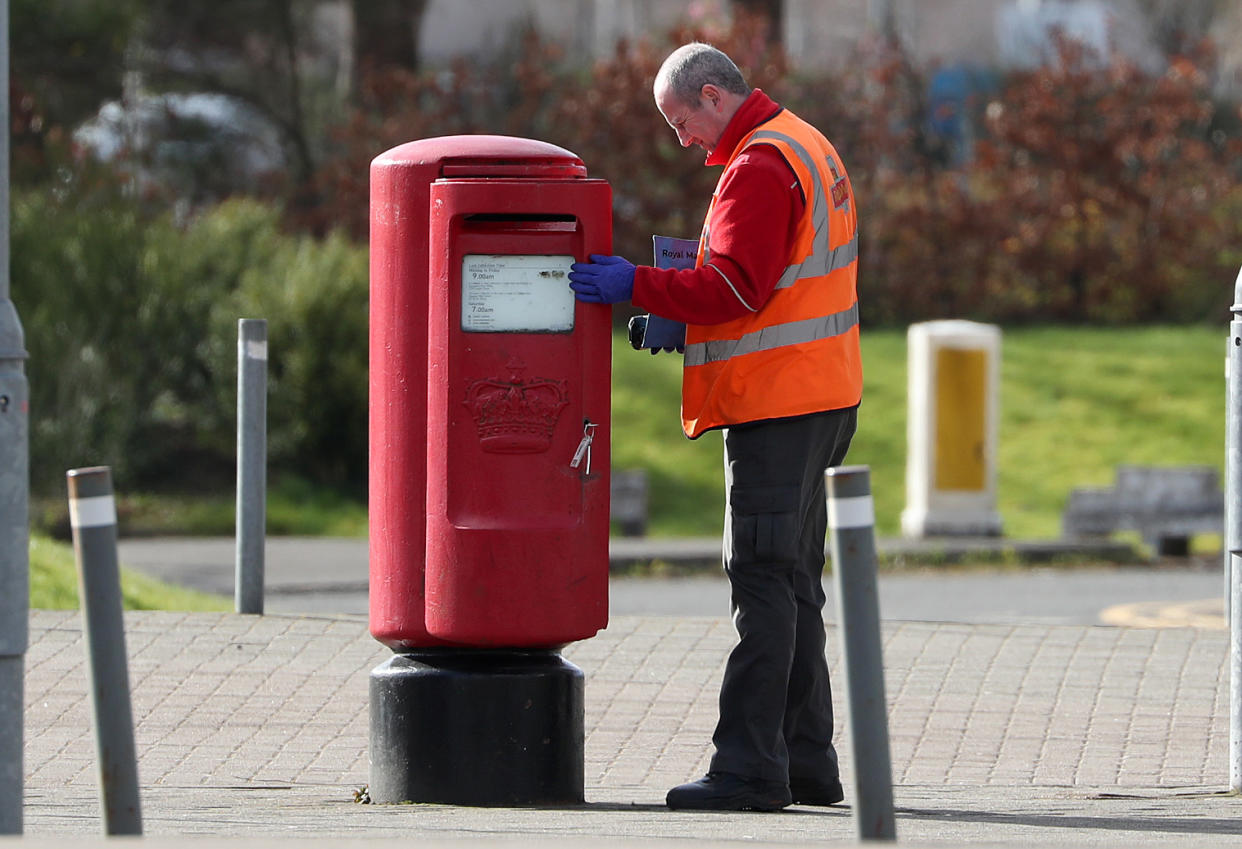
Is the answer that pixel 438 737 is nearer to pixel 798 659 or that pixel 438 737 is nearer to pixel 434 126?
pixel 798 659

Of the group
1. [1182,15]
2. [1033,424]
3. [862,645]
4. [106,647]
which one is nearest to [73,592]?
[106,647]

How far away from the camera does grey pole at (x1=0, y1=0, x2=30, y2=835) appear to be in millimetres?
4281

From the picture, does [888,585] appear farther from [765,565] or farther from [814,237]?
[814,237]

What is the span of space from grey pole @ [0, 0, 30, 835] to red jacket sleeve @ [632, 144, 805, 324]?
1415 millimetres

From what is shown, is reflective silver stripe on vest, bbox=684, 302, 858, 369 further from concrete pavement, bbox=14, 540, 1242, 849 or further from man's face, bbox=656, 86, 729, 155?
concrete pavement, bbox=14, 540, 1242, 849

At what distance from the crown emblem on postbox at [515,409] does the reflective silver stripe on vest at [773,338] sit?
35 centimetres

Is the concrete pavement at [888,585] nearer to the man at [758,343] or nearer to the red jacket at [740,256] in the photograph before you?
the man at [758,343]

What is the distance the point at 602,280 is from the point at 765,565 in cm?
79

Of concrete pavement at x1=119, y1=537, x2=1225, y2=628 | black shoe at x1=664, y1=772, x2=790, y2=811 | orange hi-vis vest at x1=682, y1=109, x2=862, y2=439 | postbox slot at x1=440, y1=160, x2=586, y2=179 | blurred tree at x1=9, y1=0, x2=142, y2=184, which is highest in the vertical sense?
blurred tree at x1=9, y1=0, x2=142, y2=184

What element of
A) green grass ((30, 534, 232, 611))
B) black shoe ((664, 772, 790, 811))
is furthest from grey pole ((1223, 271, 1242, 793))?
green grass ((30, 534, 232, 611))

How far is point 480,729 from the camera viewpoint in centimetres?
526

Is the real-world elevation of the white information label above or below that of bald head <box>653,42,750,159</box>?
below

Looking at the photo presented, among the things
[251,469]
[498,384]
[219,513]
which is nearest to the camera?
[498,384]

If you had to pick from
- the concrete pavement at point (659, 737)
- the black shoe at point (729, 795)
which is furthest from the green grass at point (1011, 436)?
the black shoe at point (729, 795)
